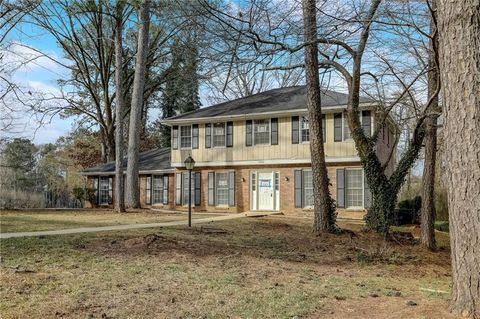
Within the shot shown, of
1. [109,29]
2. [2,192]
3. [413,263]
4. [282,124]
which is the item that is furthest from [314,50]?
[109,29]

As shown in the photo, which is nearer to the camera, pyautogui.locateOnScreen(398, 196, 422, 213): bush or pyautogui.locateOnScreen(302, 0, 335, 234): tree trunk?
pyautogui.locateOnScreen(302, 0, 335, 234): tree trunk

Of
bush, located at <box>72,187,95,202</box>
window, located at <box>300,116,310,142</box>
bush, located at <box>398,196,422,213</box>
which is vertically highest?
window, located at <box>300,116,310,142</box>

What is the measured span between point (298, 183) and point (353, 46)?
40.0 feet

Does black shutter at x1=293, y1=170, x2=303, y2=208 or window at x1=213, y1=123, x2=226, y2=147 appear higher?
window at x1=213, y1=123, x2=226, y2=147

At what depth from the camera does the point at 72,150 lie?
39.8 metres

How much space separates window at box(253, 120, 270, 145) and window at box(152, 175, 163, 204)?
668 cm

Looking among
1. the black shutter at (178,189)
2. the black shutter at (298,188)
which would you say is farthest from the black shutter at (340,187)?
the black shutter at (178,189)

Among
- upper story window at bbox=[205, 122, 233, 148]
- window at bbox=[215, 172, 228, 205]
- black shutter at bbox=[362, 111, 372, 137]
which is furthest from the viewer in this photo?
upper story window at bbox=[205, 122, 233, 148]

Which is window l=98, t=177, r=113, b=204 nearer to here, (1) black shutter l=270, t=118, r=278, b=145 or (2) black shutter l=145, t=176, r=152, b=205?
(2) black shutter l=145, t=176, r=152, b=205

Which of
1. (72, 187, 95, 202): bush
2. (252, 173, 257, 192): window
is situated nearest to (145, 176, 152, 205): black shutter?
(72, 187, 95, 202): bush

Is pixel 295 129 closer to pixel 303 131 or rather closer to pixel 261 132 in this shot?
pixel 303 131

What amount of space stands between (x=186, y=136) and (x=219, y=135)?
2064mm

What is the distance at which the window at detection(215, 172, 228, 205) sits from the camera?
23594 mm

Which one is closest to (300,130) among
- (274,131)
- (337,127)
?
(274,131)
